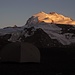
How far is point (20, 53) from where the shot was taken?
39.8m

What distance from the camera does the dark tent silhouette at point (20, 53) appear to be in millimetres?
39812

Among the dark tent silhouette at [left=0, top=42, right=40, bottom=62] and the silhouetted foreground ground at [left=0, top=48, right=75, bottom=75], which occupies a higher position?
the dark tent silhouette at [left=0, top=42, right=40, bottom=62]

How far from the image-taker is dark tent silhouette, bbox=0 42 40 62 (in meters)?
39.8

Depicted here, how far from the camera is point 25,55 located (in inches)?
1565

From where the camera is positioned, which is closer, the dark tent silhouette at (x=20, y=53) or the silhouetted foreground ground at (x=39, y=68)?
the silhouetted foreground ground at (x=39, y=68)

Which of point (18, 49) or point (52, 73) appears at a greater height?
point (18, 49)

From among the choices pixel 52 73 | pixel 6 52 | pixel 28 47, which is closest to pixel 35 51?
pixel 28 47

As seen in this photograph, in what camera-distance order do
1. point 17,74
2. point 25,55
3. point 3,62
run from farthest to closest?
point 3,62 → point 25,55 → point 17,74

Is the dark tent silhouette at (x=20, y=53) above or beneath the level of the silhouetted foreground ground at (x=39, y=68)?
above

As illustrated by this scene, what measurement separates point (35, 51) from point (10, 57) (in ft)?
11.5

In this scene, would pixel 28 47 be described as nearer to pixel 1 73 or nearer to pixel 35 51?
pixel 35 51

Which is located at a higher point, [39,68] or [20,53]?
[20,53]

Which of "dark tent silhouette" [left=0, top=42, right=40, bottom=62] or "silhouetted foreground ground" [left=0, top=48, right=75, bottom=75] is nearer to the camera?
"silhouetted foreground ground" [left=0, top=48, right=75, bottom=75]

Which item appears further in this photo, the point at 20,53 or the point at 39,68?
the point at 20,53
